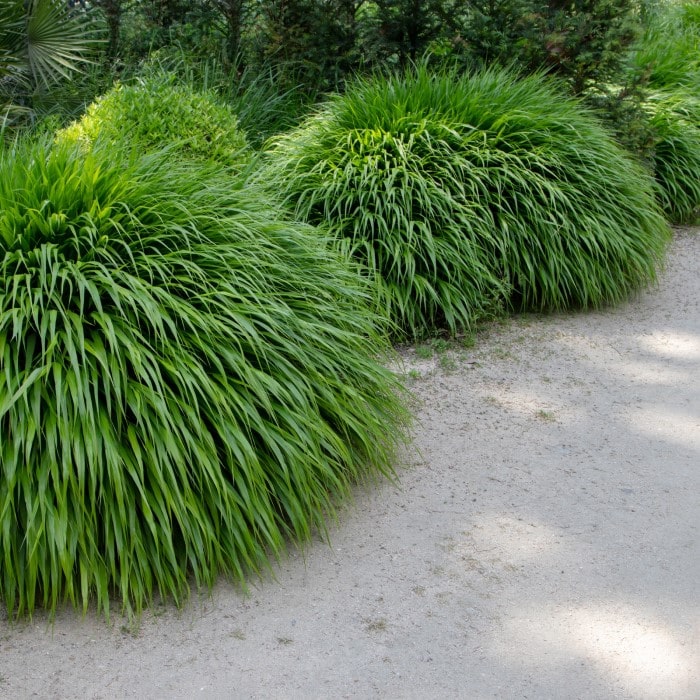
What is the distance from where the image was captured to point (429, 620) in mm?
3104

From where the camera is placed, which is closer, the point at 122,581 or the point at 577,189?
the point at 122,581

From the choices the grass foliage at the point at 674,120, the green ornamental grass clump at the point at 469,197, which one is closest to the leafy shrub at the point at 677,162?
the grass foliage at the point at 674,120

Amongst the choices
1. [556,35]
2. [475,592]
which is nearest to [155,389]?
[475,592]

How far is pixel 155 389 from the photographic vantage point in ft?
10.2

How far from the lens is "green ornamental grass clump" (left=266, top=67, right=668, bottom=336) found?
17.2 ft

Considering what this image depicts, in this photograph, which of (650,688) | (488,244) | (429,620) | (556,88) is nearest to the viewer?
(650,688)

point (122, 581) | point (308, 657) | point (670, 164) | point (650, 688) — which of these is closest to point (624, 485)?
point (650, 688)

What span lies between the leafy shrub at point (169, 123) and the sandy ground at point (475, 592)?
1.93m

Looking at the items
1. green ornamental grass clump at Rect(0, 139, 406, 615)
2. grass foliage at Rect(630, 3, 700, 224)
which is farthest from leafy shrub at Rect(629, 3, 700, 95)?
green ornamental grass clump at Rect(0, 139, 406, 615)

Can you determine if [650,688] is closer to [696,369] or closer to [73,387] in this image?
[73,387]

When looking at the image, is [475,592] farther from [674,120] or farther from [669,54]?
[669,54]

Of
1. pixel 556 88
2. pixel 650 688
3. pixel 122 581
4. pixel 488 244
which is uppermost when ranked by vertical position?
pixel 556 88

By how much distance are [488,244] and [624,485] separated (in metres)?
2.03

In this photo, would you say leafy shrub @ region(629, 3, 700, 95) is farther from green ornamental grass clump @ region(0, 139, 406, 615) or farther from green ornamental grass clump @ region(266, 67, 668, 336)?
green ornamental grass clump @ region(0, 139, 406, 615)
